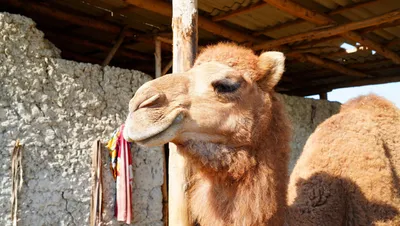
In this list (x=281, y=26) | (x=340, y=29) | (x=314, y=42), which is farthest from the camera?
(x=314, y=42)

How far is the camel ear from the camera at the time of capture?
277cm

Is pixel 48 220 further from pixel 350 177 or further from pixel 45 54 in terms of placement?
pixel 350 177

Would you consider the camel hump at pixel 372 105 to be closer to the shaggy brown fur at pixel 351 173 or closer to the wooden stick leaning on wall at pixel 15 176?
the shaggy brown fur at pixel 351 173

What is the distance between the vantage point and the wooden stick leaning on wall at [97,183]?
16.9 ft

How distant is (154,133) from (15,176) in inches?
110

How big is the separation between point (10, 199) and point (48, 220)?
0.44m

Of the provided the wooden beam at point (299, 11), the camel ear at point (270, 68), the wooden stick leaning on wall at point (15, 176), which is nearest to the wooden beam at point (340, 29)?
the wooden beam at point (299, 11)

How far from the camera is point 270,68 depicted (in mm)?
2781

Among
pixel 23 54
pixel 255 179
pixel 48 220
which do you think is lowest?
pixel 48 220

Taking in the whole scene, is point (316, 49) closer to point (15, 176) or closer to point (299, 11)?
point (299, 11)

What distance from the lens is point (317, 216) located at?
3.07 metres

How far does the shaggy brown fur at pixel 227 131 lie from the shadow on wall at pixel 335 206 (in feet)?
1.50

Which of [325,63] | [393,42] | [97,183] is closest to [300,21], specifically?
[393,42]

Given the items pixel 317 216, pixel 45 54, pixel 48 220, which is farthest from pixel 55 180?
pixel 317 216
